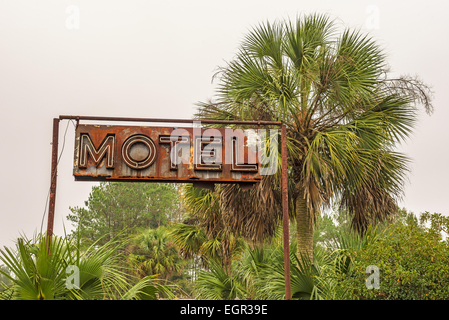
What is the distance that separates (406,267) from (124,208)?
28517 mm

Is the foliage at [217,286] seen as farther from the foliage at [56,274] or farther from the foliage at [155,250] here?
the foliage at [155,250]

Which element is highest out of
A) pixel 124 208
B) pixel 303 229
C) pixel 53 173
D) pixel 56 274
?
pixel 53 173

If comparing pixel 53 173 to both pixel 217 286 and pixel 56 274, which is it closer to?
pixel 56 274

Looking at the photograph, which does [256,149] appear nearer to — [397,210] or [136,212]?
[397,210]

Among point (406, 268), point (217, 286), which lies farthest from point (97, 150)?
point (406, 268)

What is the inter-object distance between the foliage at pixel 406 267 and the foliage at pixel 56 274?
139 inches

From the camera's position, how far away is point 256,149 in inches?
279

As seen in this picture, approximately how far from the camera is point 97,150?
263 inches

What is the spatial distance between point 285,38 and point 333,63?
1341 millimetres

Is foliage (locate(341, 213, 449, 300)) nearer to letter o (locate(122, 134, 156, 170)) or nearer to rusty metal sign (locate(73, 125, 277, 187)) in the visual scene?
rusty metal sign (locate(73, 125, 277, 187))

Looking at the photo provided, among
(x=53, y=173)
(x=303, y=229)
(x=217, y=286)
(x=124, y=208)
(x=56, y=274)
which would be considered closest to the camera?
(x=56, y=274)

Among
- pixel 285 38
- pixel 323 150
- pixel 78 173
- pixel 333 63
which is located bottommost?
pixel 78 173

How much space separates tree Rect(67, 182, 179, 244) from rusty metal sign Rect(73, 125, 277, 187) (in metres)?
24.0
